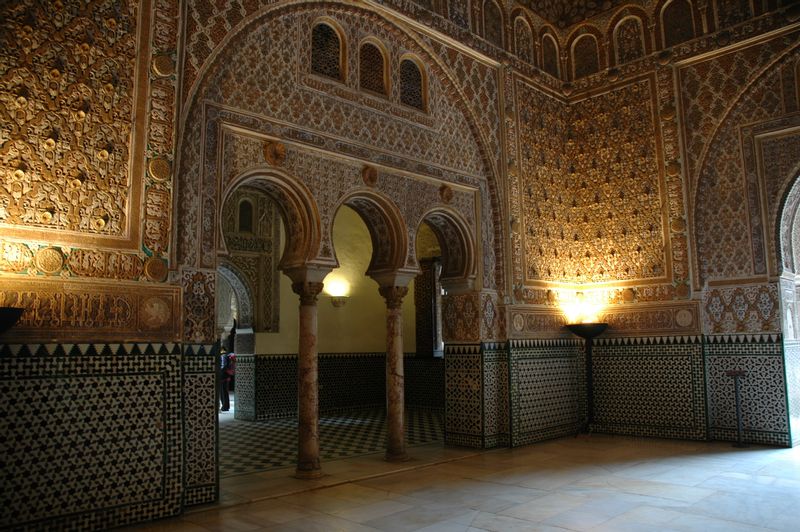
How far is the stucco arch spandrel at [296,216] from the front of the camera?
21.9 feet

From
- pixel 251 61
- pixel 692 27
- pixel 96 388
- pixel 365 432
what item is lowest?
pixel 365 432

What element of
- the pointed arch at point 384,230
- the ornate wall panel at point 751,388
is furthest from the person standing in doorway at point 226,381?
the ornate wall panel at point 751,388

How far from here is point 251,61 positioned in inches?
251

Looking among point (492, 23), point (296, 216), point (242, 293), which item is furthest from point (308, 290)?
point (242, 293)

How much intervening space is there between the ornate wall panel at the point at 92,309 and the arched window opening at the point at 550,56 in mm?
7085

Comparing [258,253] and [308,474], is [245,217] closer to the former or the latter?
[258,253]

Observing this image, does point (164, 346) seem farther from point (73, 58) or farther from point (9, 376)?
point (73, 58)

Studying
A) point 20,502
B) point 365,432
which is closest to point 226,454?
point 365,432

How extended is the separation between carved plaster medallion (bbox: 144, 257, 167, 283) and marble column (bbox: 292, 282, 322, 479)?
1.65 metres

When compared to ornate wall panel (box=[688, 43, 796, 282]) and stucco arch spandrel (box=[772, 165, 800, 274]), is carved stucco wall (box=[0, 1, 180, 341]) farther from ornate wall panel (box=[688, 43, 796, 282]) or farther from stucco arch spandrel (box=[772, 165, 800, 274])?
stucco arch spandrel (box=[772, 165, 800, 274])

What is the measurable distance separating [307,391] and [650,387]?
5087mm

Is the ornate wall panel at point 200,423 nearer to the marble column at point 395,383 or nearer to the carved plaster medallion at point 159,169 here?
the carved plaster medallion at point 159,169

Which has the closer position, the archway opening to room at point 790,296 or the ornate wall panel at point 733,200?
the archway opening to room at point 790,296

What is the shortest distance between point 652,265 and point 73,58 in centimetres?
759
